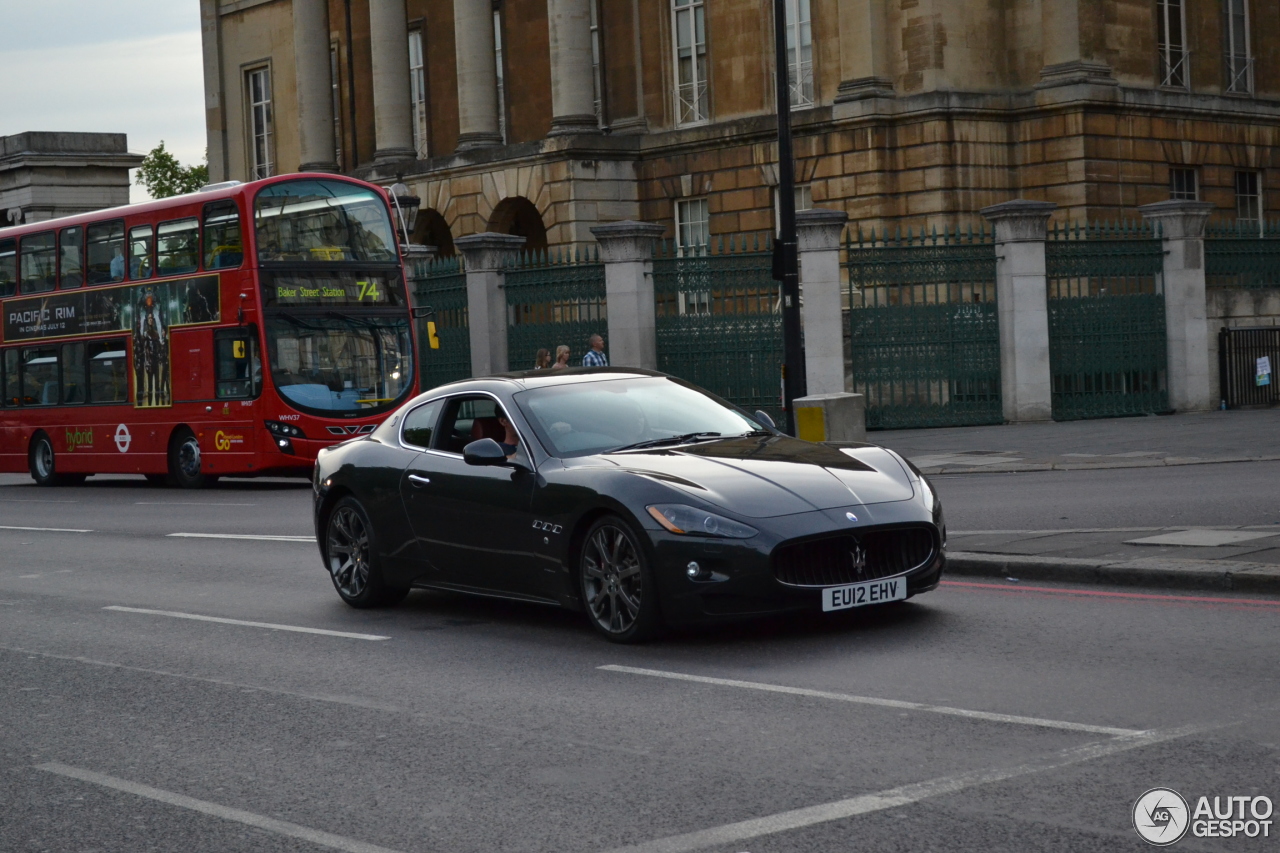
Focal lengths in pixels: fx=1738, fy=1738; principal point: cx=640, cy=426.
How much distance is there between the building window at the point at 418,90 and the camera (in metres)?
48.6

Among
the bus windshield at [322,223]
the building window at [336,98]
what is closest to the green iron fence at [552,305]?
the bus windshield at [322,223]

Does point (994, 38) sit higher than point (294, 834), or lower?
higher

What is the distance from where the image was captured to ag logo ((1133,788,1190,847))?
506 centimetres

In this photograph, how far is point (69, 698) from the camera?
8414mm

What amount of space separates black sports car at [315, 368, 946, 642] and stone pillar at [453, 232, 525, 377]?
61.0 feet

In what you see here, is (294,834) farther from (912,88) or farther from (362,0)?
(362,0)

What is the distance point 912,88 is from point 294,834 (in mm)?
32369

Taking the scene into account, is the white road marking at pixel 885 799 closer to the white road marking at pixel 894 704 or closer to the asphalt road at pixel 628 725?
the asphalt road at pixel 628 725

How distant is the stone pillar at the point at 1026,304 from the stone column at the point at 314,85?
91.9 feet

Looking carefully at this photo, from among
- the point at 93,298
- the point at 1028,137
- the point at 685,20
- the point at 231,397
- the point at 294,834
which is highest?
the point at 685,20

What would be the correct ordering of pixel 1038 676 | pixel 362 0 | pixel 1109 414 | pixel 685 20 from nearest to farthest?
1. pixel 1038 676
2. pixel 1109 414
3. pixel 685 20
4. pixel 362 0

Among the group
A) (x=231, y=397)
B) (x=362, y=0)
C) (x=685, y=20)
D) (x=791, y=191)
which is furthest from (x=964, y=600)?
(x=362, y=0)

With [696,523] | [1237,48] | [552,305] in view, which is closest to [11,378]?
[552,305]

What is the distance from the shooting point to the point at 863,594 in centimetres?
873
